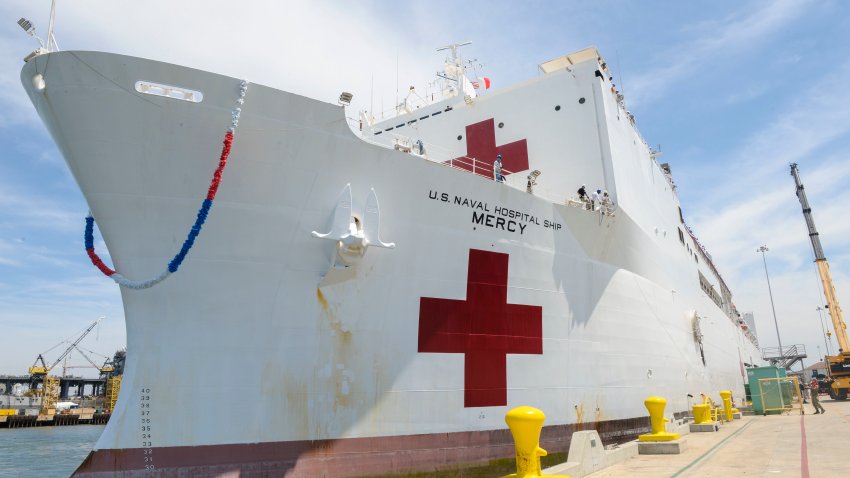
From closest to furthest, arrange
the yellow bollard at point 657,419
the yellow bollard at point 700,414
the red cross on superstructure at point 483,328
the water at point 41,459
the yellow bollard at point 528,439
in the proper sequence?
1. the yellow bollard at point 528,439
2. the red cross on superstructure at point 483,328
3. the yellow bollard at point 657,419
4. the yellow bollard at point 700,414
5. the water at point 41,459

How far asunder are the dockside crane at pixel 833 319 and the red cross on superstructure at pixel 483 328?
21.9m

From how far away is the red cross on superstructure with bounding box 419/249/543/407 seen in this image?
5.46 metres

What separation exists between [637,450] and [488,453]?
174 cm

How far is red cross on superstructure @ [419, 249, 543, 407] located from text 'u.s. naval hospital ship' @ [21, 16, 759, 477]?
2 centimetres

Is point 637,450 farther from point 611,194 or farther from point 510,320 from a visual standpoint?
point 611,194

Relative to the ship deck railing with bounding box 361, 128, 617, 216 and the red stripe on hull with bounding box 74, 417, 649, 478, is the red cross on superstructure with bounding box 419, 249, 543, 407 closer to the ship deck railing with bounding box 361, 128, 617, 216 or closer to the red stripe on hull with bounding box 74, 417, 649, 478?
the red stripe on hull with bounding box 74, 417, 649, 478

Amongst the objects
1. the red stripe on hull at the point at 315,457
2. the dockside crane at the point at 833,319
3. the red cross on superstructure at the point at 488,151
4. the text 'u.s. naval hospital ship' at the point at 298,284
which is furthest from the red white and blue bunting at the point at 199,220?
the dockside crane at the point at 833,319

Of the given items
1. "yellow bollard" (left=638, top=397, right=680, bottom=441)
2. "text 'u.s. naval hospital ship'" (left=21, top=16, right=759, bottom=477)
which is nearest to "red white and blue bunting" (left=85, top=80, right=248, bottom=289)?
"text 'u.s. naval hospital ship'" (left=21, top=16, right=759, bottom=477)

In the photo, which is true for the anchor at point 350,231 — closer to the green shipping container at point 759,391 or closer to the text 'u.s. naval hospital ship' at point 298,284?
the text 'u.s. naval hospital ship' at point 298,284

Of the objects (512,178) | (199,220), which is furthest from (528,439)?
(512,178)

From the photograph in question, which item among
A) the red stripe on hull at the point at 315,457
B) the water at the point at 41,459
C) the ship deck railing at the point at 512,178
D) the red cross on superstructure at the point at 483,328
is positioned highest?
the ship deck railing at the point at 512,178

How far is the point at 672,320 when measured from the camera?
9805mm

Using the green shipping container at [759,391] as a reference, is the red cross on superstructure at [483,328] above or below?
above

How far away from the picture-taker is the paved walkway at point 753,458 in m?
4.57
